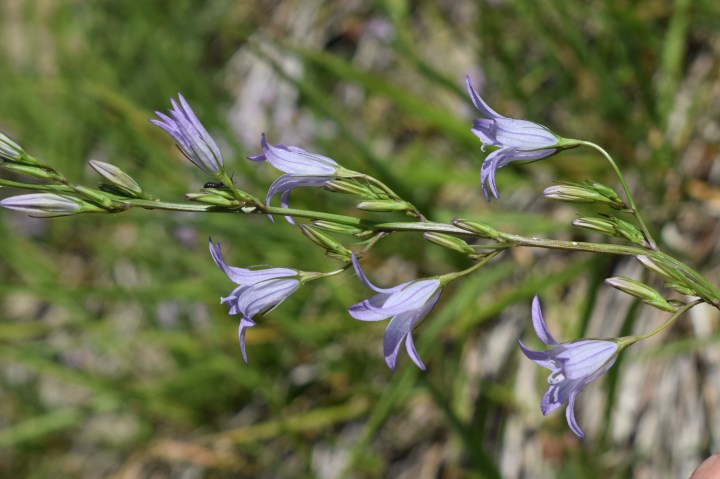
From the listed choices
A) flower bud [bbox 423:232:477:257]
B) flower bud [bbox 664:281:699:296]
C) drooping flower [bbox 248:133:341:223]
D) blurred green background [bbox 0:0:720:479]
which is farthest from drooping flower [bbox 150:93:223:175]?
blurred green background [bbox 0:0:720:479]

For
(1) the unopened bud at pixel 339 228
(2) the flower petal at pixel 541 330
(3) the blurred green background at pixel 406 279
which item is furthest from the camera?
(3) the blurred green background at pixel 406 279

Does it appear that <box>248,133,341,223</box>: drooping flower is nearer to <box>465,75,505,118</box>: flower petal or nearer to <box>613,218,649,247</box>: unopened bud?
<box>465,75,505,118</box>: flower petal

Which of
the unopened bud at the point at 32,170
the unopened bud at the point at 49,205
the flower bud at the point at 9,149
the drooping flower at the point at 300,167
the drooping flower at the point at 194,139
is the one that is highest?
the flower bud at the point at 9,149

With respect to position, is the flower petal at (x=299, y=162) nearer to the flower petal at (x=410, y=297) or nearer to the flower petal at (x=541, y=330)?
the flower petal at (x=410, y=297)

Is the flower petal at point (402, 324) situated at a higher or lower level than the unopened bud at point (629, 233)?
higher

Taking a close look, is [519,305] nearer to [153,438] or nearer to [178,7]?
[153,438]

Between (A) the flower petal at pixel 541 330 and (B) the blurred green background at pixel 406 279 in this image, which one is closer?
(A) the flower petal at pixel 541 330

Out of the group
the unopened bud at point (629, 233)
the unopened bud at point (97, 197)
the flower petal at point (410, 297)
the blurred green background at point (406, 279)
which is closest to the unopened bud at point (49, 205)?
the unopened bud at point (97, 197)

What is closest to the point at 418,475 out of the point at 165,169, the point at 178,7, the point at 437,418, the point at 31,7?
the point at 437,418
